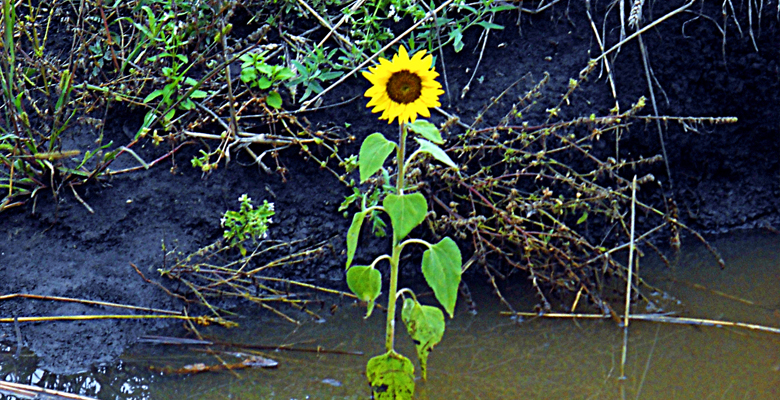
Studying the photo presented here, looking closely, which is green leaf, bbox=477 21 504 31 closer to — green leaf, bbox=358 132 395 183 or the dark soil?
the dark soil

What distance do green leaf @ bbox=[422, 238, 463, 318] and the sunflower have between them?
364 mm

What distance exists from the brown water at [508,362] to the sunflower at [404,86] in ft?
2.85

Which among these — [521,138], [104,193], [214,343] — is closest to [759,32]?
[521,138]

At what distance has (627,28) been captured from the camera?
10.6 ft

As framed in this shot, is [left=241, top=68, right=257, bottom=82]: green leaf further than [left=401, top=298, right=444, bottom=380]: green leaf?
Yes

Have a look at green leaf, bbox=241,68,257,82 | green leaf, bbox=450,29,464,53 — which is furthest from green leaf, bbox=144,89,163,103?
green leaf, bbox=450,29,464,53

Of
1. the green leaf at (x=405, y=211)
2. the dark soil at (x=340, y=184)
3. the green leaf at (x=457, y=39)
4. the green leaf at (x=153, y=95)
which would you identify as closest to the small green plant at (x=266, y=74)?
the dark soil at (x=340, y=184)

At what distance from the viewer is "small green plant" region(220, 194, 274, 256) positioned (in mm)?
2658

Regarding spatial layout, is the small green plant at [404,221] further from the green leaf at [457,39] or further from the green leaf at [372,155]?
the green leaf at [457,39]

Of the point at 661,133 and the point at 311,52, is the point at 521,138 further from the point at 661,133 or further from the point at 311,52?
the point at 311,52

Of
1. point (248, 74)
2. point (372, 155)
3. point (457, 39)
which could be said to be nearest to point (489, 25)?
point (457, 39)

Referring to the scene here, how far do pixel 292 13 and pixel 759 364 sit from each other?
2411mm

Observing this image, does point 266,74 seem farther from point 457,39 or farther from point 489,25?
point 489,25

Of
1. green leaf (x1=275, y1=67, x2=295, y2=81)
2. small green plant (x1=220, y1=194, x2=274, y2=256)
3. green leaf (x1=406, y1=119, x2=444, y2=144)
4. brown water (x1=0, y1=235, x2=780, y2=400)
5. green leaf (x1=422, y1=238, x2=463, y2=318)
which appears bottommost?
brown water (x1=0, y1=235, x2=780, y2=400)
